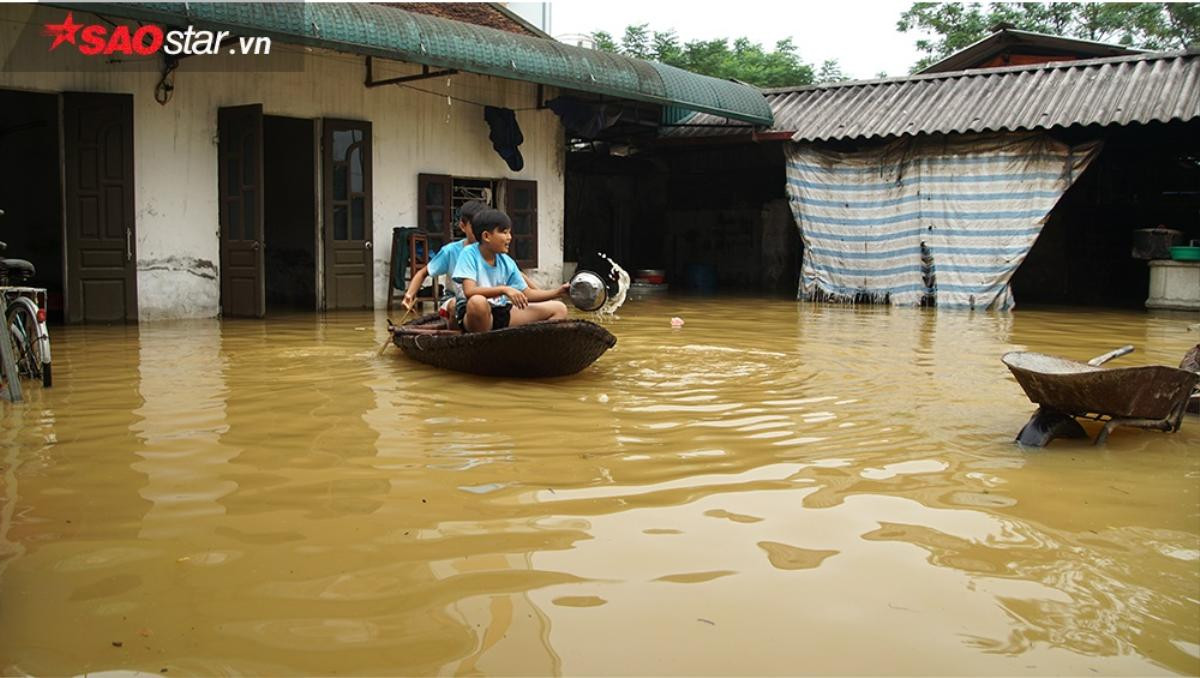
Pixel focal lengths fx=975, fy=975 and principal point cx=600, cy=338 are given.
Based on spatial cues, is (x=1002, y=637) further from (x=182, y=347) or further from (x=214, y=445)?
(x=182, y=347)

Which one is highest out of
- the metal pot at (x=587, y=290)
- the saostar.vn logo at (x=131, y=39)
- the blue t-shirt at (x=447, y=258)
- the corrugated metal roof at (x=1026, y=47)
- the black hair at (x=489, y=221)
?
the corrugated metal roof at (x=1026, y=47)

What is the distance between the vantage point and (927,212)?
48.0 feet

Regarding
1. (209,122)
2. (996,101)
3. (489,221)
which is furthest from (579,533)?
(996,101)

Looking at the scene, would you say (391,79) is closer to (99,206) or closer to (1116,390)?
(99,206)

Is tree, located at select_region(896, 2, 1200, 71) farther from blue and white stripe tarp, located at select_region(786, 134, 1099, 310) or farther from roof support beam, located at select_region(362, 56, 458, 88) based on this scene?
roof support beam, located at select_region(362, 56, 458, 88)

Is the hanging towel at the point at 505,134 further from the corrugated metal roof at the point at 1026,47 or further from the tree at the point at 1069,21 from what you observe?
the tree at the point at 1069,21

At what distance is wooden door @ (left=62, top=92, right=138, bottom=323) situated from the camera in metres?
10.0

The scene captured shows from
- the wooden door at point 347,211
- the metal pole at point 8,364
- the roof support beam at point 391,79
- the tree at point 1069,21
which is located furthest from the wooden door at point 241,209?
the tree at point 1069,21

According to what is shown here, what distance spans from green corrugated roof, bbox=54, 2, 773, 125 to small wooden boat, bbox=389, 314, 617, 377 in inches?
169

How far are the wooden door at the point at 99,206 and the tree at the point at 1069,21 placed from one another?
20496 millimetres

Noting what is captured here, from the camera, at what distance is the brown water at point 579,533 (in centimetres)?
245

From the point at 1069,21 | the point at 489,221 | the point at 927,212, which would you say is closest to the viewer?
the point at 489,221

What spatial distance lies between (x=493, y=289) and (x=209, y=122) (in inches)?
248

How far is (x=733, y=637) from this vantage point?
2.50m
